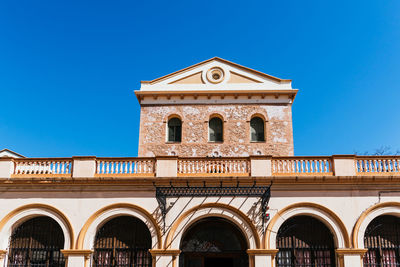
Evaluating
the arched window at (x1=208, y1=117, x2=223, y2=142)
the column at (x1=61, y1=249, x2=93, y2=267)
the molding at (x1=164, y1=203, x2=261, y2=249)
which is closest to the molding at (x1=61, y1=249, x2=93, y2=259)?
the column at (x1=61, y1=249, x2=93, y2=267)

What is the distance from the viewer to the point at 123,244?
15.5 meters

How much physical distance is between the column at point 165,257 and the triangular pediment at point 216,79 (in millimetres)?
9607

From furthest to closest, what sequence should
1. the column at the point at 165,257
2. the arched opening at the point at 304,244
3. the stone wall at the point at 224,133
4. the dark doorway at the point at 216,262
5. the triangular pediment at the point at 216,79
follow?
the triangular pediment at the point at 216,79 < the stone wall at the point at 224,133 < the dark doorway at the point at 216,262 < the arched opening at the point at 304,244 < the column at the point at 165,257

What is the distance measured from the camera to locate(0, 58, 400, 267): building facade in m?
14.8

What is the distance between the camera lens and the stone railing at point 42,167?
52.3 feet

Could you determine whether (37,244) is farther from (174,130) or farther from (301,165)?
(301,165)

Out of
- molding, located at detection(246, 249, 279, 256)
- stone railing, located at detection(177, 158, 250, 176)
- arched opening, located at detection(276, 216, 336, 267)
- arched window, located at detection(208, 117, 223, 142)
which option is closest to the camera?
molding, located at detection(246, 249, 279, 256)

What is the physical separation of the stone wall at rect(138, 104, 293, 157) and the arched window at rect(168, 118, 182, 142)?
10.9 inches

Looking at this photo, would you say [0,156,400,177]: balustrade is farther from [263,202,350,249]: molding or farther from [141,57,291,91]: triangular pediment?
[141,57,291,91]: triangular pediment

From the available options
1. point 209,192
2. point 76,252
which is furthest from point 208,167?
point 76,252

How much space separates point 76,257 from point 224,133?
926 cm

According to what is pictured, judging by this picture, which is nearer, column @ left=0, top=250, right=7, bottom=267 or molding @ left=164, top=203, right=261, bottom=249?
molding @ left=164, top=203, right=261, bottom=249

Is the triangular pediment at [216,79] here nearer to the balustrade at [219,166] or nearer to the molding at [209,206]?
the balustrade at [219,166]

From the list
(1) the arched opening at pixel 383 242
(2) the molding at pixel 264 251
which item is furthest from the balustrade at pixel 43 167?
(1) the arched opening at pixel 383 242
